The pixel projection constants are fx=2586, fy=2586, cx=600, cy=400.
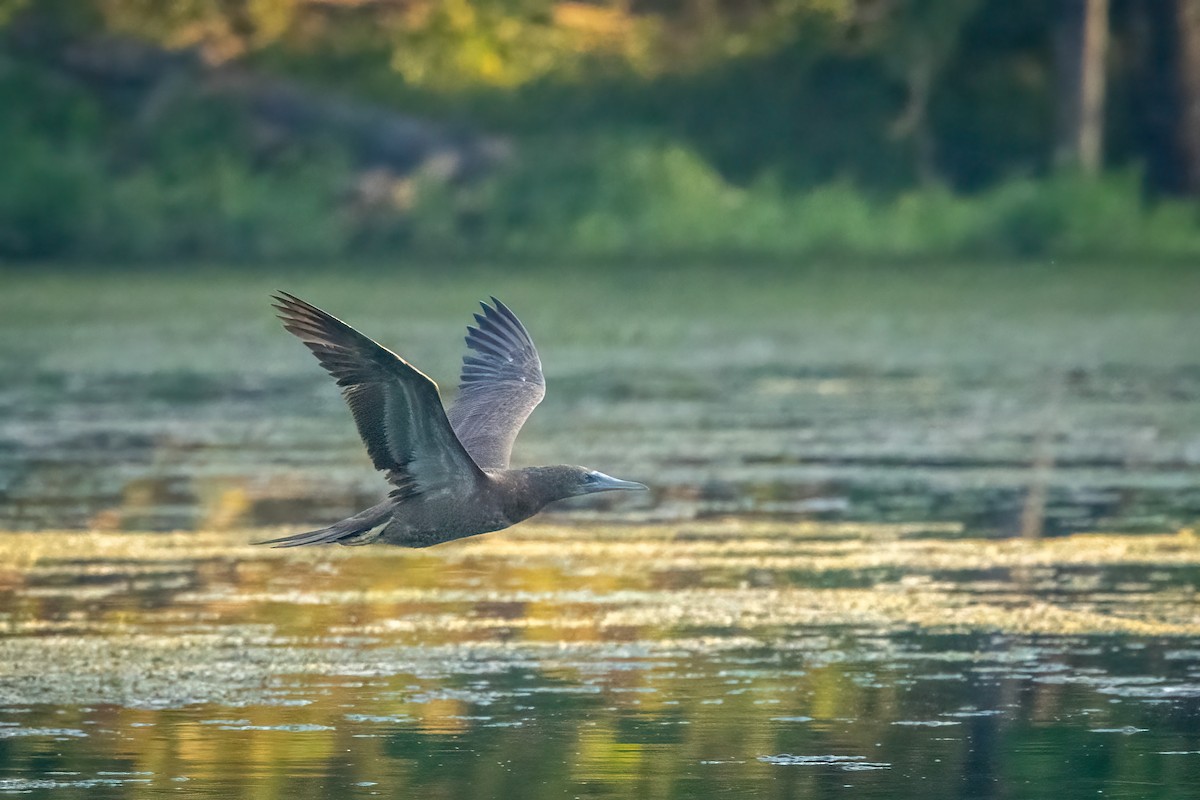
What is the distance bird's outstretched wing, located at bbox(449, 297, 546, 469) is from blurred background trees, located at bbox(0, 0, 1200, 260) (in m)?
17.5

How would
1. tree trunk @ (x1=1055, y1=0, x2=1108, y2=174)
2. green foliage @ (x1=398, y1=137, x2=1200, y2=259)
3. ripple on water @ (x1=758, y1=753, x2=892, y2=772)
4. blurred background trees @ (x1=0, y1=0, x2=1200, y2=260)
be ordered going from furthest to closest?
tree trunk @ (x1=1055, y1=0, x2=1108, y2=174) → blurred background trees @ (x1=0, y1=0, x2=1200, y2=260) → green foliage @ (x1=398, y1=137, x2=1200, y2=259) → ripple on water @ (x1=758, y1=753, x2=892, y2=772)

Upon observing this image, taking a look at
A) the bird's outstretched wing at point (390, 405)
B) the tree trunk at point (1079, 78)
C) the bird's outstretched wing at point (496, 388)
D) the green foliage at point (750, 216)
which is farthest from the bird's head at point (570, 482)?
the tree trunk at point (1079, 78)

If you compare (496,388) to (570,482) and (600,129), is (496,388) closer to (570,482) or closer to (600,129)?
(570,482)

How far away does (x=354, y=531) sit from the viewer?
7875 millimetres

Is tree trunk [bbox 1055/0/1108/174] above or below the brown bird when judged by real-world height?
above

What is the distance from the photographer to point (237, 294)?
77.3ft

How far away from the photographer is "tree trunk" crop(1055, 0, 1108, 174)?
27812 mm

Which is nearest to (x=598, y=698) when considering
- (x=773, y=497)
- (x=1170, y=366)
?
(x=773, y=497)

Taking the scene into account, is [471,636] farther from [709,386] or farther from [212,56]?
[212,56]

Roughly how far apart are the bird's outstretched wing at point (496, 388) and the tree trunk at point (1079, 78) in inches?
749

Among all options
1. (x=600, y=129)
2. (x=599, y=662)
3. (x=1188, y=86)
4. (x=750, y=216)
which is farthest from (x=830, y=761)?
(x=600, y=129)

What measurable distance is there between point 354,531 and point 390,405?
52cm

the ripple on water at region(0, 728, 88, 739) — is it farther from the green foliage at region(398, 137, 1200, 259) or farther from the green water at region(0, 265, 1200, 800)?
the green foliage at region(398, 137, 1200, 259)

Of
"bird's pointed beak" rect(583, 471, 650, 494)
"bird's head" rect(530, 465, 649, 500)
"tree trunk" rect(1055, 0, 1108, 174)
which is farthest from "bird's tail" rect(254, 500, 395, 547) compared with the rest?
"tree trunk" rect(1055, 0, 1108, 174)
